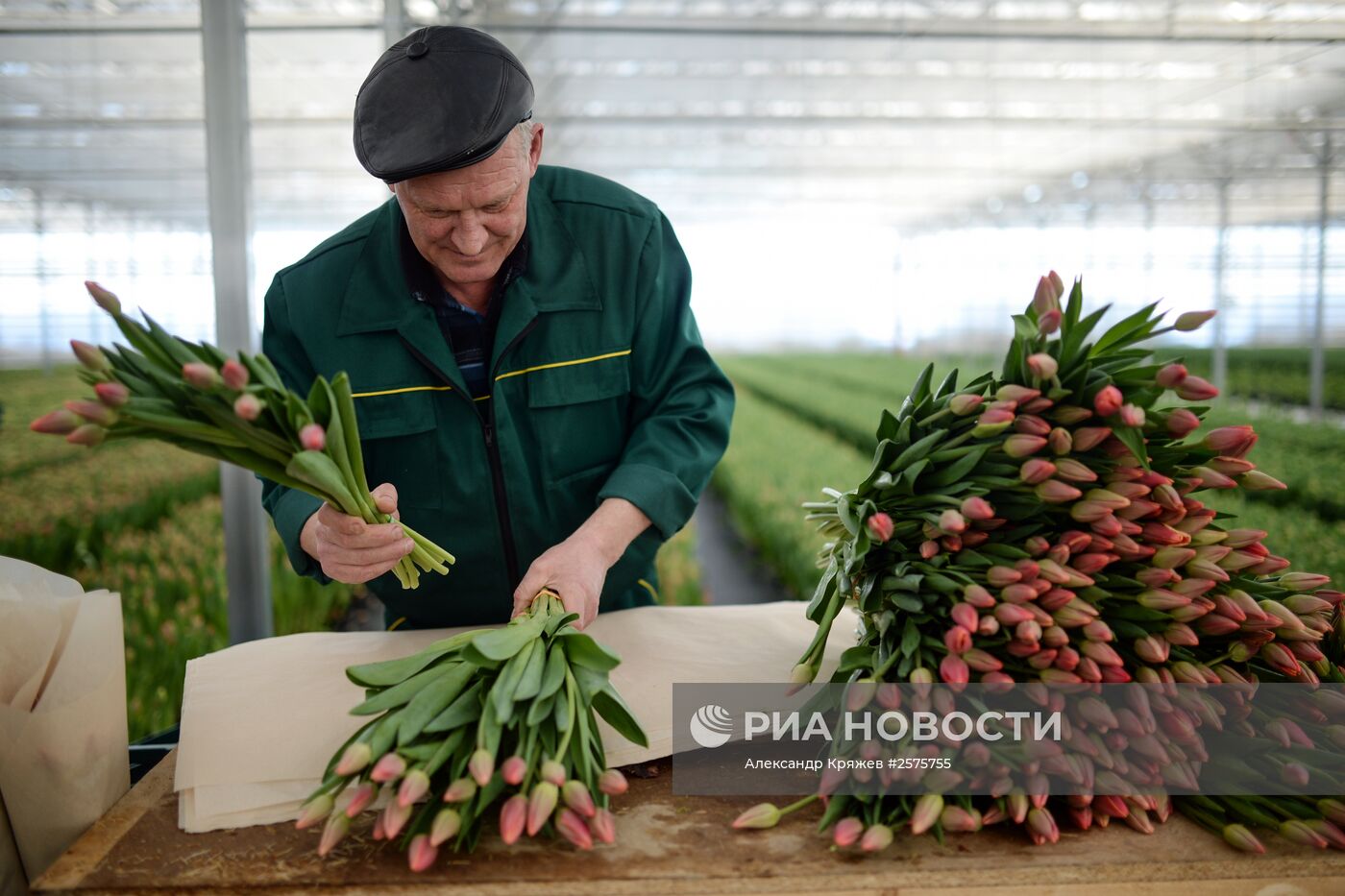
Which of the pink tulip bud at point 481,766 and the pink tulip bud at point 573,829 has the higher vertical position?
the pink tulip bud at point 481,766

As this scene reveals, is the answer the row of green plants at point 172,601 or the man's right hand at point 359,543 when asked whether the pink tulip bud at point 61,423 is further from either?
the row of green plants at point 172,601

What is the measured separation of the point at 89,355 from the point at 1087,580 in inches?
37.7

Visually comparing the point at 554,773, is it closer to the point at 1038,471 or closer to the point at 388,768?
the point at 388,768

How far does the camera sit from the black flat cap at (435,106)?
3.95ft

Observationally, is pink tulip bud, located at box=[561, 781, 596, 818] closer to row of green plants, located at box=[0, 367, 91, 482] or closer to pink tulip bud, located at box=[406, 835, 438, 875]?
pink tulip bud, located at box=[406, 835, 438, 875]

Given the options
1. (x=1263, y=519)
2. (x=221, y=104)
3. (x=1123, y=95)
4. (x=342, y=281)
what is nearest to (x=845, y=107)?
(x=1123, y=95)

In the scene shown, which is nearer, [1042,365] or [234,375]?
[234,375]

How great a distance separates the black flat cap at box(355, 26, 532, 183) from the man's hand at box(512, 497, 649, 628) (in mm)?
523

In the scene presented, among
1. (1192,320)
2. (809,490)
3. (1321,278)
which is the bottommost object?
(809,490)

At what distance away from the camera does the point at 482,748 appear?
0.88m

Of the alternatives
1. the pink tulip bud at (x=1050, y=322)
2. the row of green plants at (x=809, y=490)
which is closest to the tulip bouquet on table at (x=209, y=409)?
the pink tulip bud at (x=1050, y=322)

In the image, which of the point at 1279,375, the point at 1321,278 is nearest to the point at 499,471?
the point at 1321,278

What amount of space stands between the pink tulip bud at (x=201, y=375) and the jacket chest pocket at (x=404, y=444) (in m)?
0.66

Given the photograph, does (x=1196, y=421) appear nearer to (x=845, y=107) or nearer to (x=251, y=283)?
(x=251, y=283)
